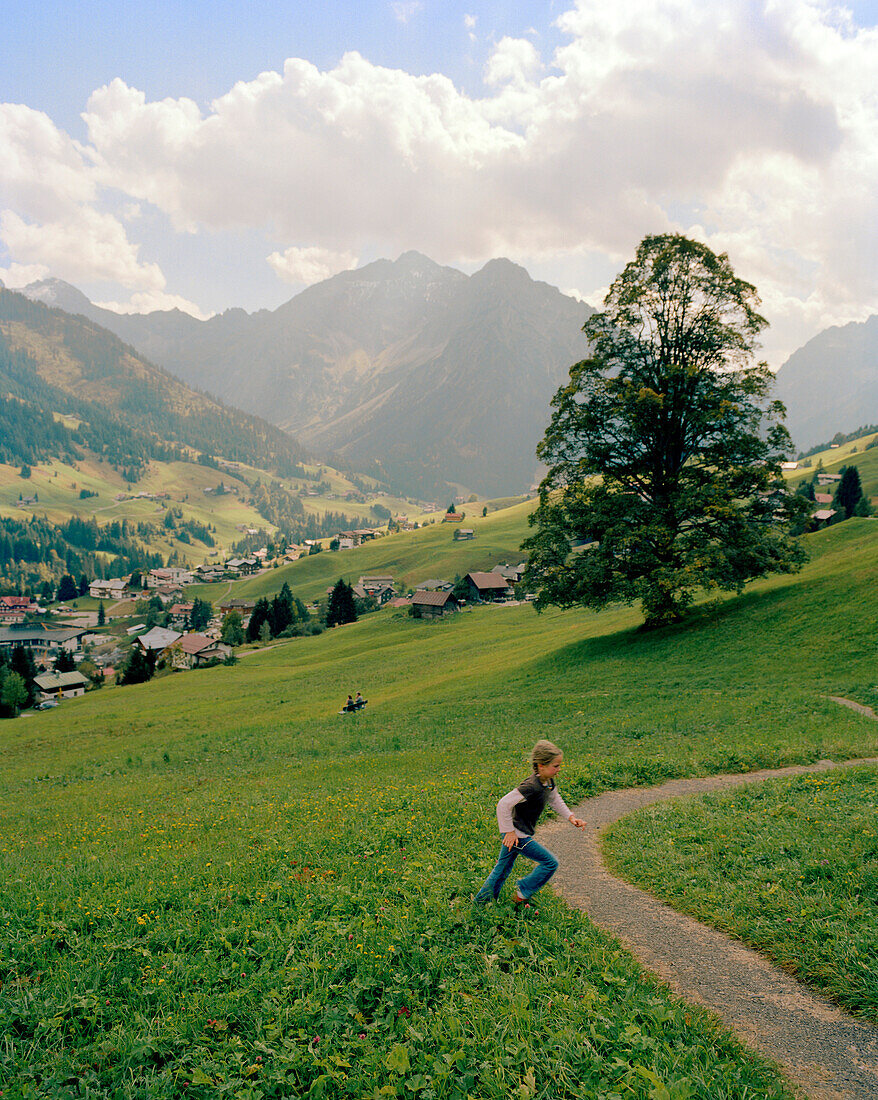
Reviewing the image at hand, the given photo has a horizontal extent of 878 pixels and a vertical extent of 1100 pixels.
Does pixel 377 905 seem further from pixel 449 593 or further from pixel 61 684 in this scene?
pixel 61 684

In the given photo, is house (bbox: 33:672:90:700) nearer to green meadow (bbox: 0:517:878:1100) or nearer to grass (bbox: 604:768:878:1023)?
green meadow (bbox: 0:517:878:1100)

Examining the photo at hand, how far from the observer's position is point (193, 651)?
412 feet

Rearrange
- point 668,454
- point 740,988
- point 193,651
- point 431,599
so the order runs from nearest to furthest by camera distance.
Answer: point 740,988, point 668,454, point 431,599, point 193,651

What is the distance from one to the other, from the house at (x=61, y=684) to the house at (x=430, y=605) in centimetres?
6976

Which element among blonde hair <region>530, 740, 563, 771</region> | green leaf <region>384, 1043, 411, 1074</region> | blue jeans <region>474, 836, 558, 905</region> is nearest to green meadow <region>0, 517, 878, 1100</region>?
green leaf <region>384, 1043, 411, 1074</region>

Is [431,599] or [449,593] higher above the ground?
[449,593]

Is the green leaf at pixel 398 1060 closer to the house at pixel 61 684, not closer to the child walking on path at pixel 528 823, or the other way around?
the child walking on path at pixel 528 823

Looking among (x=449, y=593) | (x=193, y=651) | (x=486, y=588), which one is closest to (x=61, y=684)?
(x=193, y=651)

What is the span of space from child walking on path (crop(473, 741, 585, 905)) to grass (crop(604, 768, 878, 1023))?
247 cm

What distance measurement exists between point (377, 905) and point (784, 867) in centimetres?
695

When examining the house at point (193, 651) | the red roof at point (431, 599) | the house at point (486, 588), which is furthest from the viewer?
the house at point (486, 588)

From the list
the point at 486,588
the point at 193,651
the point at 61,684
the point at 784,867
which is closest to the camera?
the point at 784,867

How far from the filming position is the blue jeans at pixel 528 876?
916 cm

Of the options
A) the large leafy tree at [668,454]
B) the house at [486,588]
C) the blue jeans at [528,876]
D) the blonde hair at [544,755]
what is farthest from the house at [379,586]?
the blonde hair at [544,755]
